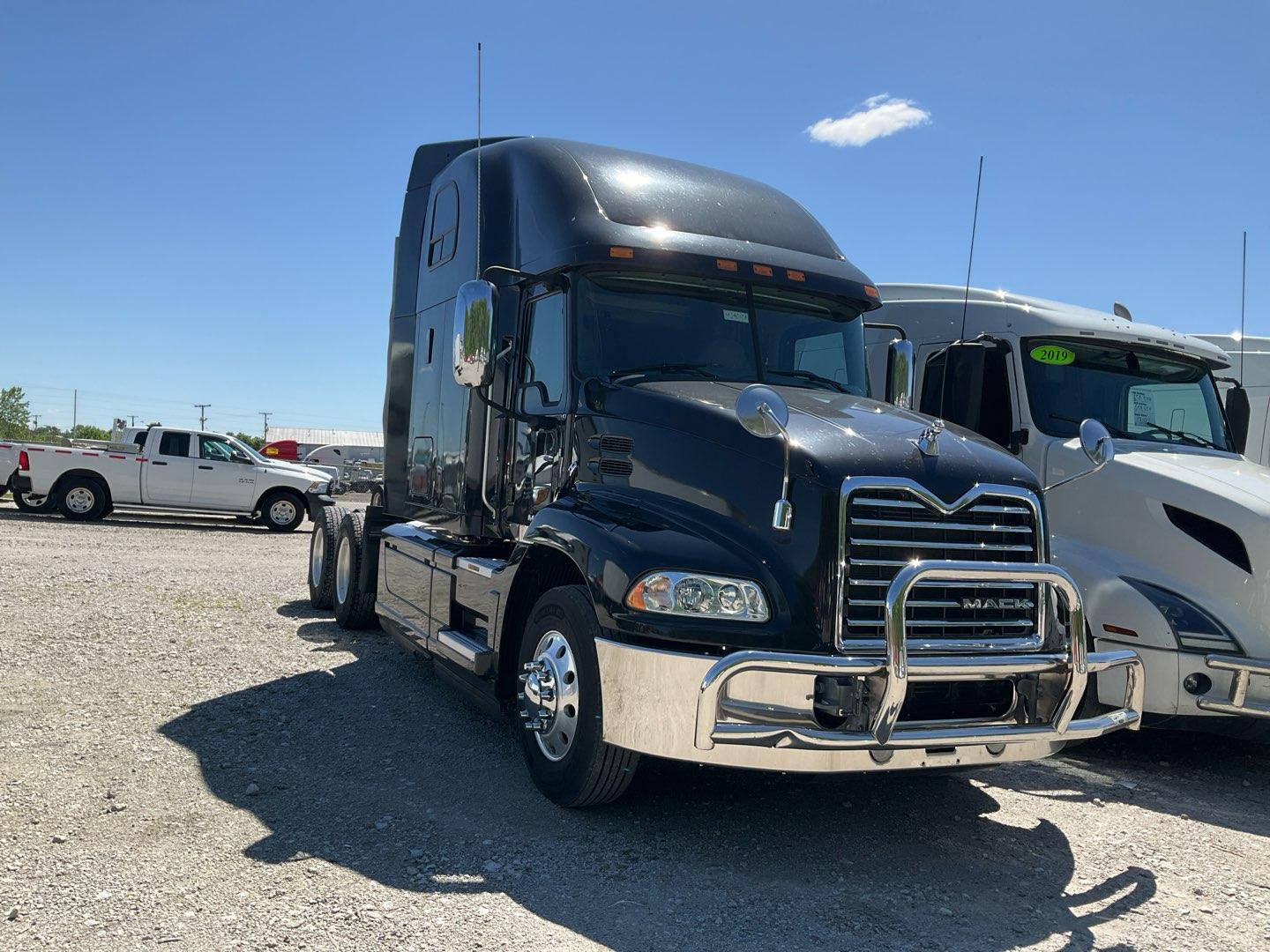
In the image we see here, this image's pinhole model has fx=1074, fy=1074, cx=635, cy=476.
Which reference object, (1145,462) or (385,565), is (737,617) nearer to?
(1145,462)

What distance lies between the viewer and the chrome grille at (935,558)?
4223 mm

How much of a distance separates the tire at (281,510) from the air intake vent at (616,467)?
16.6 metres

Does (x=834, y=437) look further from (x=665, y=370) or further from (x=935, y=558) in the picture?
(x=665, y=370)

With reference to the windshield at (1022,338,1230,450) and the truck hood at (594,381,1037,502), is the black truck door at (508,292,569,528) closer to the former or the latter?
the truck hood at (594,381,1037,502)

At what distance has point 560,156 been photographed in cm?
600

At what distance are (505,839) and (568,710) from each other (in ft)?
1.98

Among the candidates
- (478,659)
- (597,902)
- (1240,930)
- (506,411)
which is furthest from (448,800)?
(1240,930)

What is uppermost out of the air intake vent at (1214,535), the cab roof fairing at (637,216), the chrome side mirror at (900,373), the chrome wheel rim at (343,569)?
the cab roof fairing at (637,216)

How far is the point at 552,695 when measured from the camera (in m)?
4.80

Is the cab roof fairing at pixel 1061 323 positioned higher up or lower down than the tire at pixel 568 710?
higher up

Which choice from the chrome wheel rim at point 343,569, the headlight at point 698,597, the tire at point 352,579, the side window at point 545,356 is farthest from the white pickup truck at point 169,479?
the headlight at point 698,597

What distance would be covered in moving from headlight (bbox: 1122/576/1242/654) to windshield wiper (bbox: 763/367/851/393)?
6.73 ft

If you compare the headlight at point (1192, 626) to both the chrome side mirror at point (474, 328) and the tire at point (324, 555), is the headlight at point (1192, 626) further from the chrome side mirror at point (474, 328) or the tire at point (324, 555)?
the tire at point (324, 555)

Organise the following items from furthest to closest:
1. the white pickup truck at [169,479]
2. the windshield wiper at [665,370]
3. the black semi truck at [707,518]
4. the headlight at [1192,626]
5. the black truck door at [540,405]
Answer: the white pickup truck at [169,479] < the headlight at [1192,626] < the black truck door at [540,405] < the windshield wiper at [665,370] < the black semi truck at [707,518]
